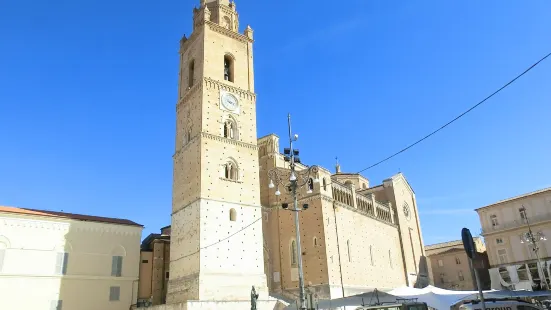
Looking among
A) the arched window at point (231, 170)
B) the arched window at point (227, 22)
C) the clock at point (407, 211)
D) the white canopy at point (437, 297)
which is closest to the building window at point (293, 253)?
the arched window at point (231, 170)

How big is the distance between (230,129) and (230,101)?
84.5 inches

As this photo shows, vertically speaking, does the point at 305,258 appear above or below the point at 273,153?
below

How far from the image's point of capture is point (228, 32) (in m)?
33.2

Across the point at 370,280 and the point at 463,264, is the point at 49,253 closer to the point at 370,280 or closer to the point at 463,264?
the point at 370,280

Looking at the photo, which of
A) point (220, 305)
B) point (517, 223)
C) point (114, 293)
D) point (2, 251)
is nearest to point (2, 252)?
point (2, 251)

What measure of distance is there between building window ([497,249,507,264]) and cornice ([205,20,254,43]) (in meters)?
31.2

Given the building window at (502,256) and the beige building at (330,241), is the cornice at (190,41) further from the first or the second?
the building window at (502,256)

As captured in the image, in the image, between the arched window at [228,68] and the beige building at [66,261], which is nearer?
the beige building at [66,261]

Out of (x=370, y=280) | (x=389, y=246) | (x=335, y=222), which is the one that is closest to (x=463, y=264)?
(x=389, y=246)

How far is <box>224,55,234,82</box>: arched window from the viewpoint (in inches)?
1271

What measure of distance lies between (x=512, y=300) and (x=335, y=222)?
18.7 m

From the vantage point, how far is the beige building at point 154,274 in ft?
102

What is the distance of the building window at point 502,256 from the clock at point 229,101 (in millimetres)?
29902

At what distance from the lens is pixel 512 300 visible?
12531 mm
